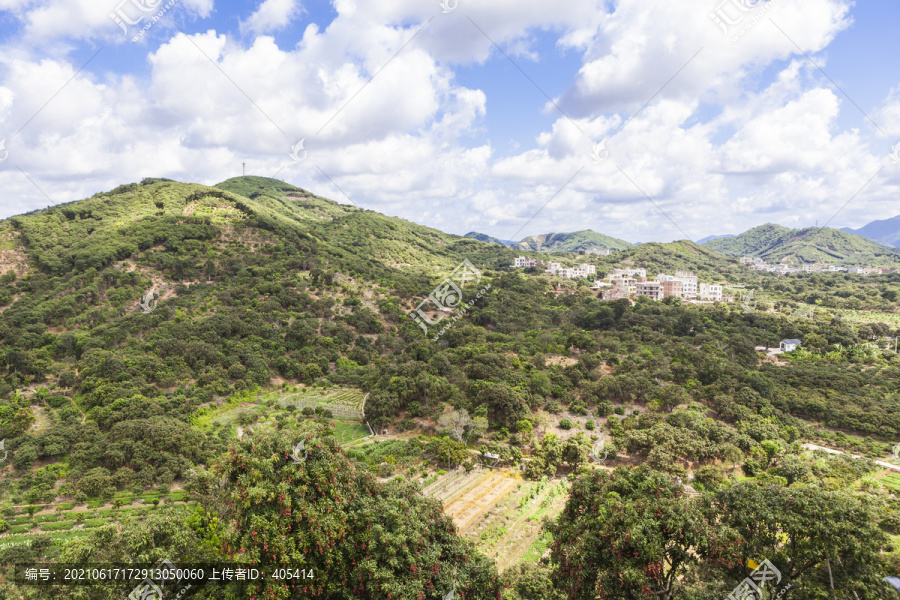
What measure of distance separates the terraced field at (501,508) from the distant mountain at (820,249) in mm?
166439

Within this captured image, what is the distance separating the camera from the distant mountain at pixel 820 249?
461 feet

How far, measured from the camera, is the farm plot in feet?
101

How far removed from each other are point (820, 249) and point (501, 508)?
192 metres

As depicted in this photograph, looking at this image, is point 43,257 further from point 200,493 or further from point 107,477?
point 200,493

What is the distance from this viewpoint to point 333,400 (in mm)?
32844

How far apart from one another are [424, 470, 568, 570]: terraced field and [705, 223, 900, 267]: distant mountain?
546ft

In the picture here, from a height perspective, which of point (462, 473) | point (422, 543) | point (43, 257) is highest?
point (43, 257)

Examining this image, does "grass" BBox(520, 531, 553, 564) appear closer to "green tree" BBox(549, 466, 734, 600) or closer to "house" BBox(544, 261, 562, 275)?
"green tree" BBox(549, 466, 734, 600)

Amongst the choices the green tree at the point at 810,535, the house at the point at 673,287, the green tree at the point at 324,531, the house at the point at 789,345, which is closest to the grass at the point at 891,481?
the green tree at the point at 810,535

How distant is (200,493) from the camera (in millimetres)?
9391

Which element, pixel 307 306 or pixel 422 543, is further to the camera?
pixel 307 306

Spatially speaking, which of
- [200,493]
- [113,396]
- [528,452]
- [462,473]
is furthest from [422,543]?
[113,396]

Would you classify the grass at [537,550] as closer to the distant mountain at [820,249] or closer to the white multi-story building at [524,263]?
the white multi-story building at [524,263]

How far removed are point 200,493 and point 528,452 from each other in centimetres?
1914
